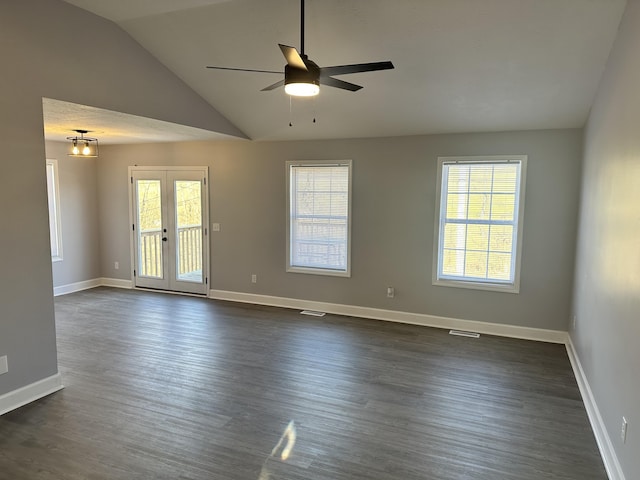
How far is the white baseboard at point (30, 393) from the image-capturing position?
3272 millimetres

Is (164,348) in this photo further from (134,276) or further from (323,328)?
(134,276)

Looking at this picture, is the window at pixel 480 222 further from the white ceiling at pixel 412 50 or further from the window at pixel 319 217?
the window at pixel 319 217

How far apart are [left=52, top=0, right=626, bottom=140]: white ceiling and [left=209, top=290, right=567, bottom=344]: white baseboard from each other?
2.40 metres

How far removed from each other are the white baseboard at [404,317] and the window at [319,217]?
50cm

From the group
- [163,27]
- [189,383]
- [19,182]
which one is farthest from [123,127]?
[189,383]

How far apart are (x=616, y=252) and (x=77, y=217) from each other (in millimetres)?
7467

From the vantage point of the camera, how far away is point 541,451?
9.39ft

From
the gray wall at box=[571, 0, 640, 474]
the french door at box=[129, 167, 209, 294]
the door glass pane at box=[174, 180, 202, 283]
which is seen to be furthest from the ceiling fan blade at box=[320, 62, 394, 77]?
the door glass pane at box=[174, 180, 202, 283]

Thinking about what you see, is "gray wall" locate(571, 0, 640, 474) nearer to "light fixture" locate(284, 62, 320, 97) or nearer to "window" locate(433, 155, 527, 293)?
"window" locate(433, 155, 527, 293)

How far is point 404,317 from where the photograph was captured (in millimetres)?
5684

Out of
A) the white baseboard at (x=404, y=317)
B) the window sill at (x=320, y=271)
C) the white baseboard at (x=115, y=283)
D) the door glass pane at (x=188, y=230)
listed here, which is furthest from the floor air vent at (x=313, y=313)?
the white baseboard at (x=115, y=283)

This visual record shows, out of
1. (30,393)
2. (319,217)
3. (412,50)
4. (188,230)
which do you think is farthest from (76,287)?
(412,50)

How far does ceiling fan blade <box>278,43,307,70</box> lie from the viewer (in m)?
2.38

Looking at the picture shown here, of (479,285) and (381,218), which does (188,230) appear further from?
(479,285)
